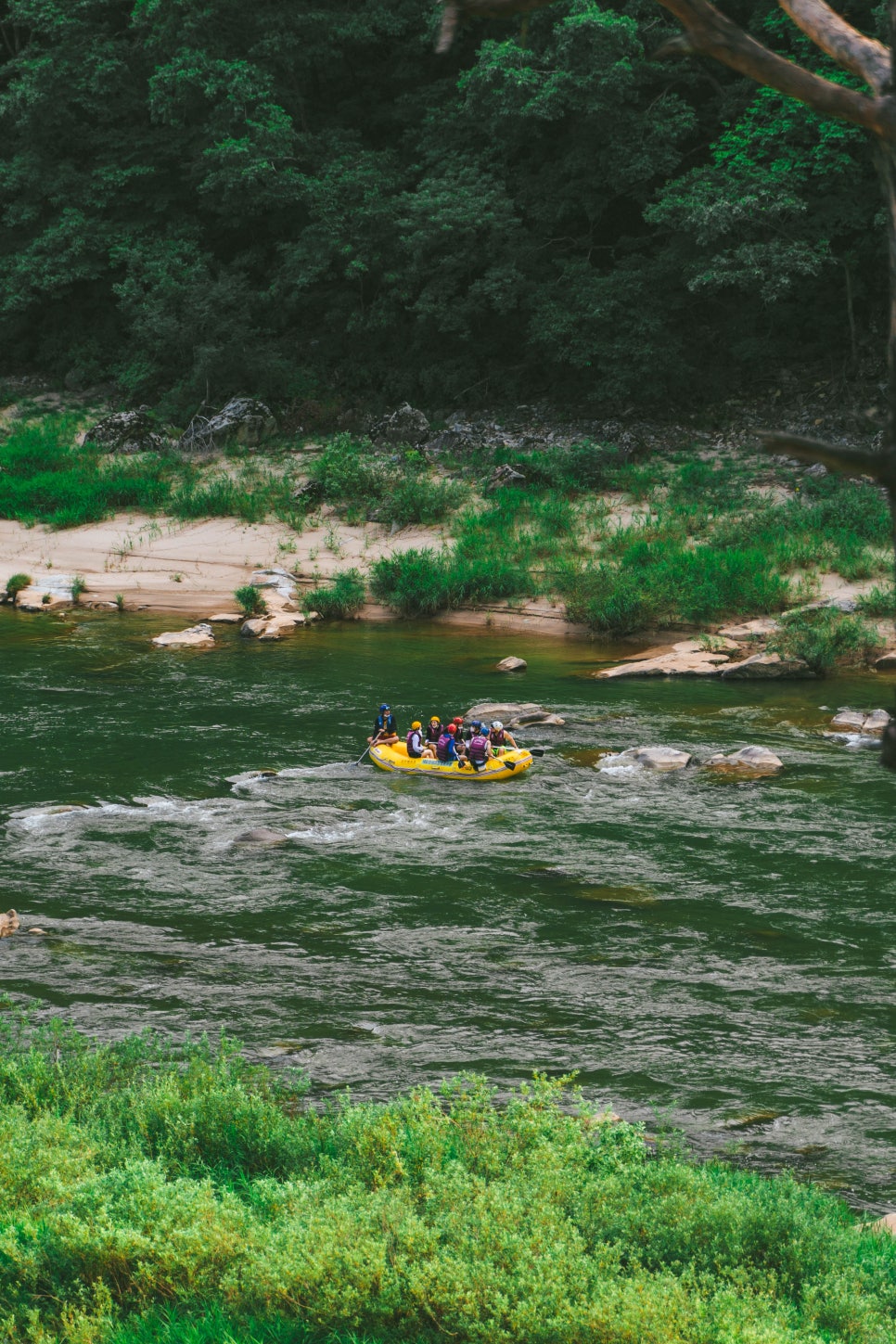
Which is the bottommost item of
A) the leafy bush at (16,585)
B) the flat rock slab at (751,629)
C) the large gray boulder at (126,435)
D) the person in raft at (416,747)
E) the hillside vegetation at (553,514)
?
the person in raft at (416,747)

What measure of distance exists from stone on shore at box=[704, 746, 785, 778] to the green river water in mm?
389

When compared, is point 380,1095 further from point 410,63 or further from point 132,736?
point 410,63

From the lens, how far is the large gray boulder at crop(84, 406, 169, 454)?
1329 inches

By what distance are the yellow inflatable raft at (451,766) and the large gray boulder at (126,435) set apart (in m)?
20.3

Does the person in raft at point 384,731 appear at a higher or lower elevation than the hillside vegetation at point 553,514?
lower

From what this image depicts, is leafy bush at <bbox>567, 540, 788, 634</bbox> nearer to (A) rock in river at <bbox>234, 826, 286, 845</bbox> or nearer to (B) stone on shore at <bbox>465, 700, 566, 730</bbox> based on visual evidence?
(B) stone on shore at <bbox>465, 700, 566, 730</bbox>

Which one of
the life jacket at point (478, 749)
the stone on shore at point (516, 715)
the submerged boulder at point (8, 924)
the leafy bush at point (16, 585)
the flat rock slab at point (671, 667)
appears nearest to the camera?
the submerged boulder at point (8, 924)

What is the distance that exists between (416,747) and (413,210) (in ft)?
67.3

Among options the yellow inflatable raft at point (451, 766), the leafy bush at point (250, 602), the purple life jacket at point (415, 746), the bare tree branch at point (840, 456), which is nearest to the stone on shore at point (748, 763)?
the yellow inflatable raft at point (451, 766)

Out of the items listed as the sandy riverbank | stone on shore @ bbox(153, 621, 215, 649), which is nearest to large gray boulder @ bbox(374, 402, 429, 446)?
the sandy riverbank

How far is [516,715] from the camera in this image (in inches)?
698

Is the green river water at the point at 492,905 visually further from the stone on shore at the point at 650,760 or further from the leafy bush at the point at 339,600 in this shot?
the leafy bush at the point at 339,600

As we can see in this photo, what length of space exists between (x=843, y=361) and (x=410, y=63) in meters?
16.2

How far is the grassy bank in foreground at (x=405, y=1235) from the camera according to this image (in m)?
4.59
